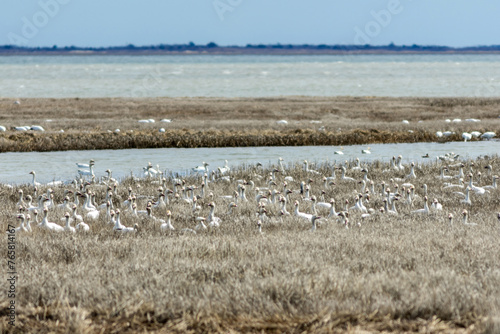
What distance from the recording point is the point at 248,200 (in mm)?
16031

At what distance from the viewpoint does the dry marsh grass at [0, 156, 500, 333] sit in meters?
7.04

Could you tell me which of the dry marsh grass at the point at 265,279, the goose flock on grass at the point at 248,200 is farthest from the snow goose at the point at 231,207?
the dry marsh grass at the point at 265,279

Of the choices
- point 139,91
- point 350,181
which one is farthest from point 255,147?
point 139,91

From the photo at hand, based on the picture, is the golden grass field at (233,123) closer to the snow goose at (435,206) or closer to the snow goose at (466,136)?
the snow goose at (466,136)

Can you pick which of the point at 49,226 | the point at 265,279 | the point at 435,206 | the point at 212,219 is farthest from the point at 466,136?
the point at 265,279

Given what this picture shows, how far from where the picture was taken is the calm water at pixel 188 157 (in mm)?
23797

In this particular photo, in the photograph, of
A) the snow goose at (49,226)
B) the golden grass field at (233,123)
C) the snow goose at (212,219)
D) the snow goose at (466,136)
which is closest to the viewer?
the snow goose at (49,226)

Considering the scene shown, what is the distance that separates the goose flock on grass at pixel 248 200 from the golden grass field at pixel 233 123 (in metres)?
8.55

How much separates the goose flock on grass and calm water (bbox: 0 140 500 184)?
2299 mm

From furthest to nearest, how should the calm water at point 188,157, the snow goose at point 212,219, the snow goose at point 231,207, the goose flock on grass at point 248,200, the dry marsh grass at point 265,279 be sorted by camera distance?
the calm water at point 188,157, the snow goose at point 231,207, the goose flock on grass at point 248,200, the snow goose at point 212,219, the dry marsh grass at point 265,279

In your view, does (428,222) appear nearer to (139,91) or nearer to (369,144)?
(369,144)

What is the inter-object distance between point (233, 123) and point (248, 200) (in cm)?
2126

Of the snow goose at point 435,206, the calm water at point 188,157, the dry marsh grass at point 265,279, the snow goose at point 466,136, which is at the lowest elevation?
the calm water at point 188,157

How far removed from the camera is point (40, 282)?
318 inches
